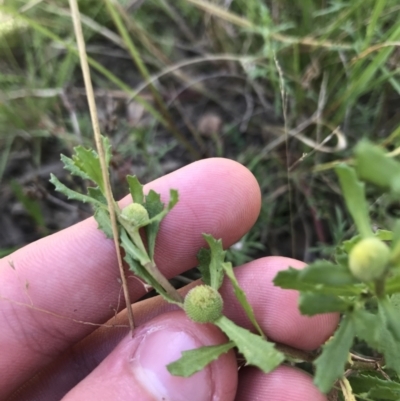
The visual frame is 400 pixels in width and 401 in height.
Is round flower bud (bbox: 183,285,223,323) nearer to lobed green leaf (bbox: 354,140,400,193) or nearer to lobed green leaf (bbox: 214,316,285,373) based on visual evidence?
lobed green leaf (bbox: 214,316,285,373)

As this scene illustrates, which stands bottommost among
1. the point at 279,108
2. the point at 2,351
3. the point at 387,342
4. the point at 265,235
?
the point at 265,235

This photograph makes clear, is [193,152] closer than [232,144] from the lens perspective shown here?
Yes

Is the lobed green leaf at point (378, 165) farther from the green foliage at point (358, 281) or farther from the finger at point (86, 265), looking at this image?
the finger at point (86, 265)

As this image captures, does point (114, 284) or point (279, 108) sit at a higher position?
point (279, 108)

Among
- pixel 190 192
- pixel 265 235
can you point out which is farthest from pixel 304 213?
→ pixel 190 192

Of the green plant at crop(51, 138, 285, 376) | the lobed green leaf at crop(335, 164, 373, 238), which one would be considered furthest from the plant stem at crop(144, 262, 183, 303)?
the lobed green leaf at crop(335, 164, 373, 238)

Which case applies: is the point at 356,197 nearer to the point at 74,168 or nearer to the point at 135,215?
the point at 135,215

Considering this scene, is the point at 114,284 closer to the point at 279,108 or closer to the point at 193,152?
the point at 193,152

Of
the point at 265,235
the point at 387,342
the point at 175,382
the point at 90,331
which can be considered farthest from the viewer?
the point at 265,235
